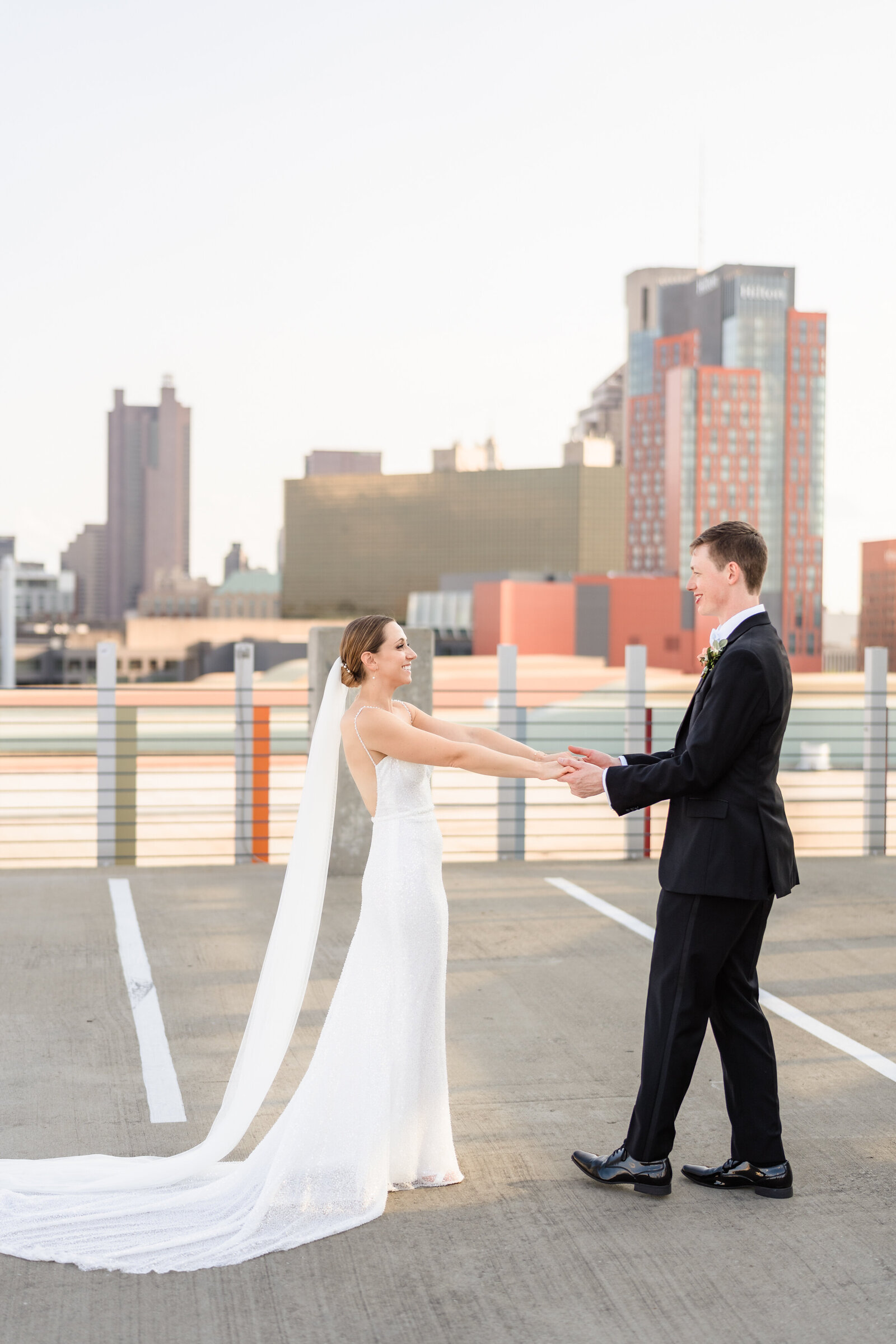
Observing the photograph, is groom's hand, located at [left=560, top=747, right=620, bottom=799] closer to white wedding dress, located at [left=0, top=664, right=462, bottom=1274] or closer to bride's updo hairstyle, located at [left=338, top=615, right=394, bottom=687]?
white wedding dress, located at [left=0, top=664, right=462, bottom=1274]

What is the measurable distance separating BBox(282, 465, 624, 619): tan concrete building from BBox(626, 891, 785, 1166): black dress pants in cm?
18346

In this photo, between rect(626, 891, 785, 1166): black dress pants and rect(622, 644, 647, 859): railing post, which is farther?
rect(622, 644, 647, 859): railing post

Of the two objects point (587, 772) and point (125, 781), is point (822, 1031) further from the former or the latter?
point (125, 781)

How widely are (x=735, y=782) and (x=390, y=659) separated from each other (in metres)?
1.06

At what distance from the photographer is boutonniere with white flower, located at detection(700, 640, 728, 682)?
12.7 feet

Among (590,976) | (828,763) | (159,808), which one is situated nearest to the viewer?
(590,976)

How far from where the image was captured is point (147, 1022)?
5.76 meters

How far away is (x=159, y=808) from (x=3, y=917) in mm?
14937

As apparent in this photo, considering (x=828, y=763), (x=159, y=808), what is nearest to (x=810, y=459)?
(x=828, y=763)

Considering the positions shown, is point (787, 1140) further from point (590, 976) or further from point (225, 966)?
point (225, 966)

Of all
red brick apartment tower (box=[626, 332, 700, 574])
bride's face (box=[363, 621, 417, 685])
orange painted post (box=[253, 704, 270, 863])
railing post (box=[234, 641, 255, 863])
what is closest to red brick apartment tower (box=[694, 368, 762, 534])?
red brick apartment tower (box=[626, 332, 700, 574])

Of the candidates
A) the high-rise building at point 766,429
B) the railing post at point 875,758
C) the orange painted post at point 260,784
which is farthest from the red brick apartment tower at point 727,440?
the orange painted post at point 260,784

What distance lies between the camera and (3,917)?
25.7ft

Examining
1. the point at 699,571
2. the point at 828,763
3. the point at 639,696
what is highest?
the point at 699,571
